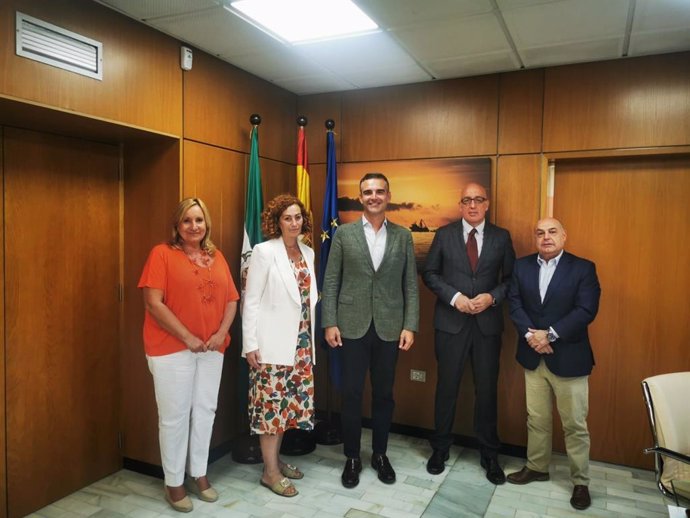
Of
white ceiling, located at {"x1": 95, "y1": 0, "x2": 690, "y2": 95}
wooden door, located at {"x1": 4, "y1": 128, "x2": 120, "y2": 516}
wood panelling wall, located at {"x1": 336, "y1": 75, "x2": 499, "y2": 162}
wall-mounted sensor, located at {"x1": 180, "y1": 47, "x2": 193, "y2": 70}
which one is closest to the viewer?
white ceiling, located at {"x1": 95, "y1": 0, "x2": 690, "y2": 95}

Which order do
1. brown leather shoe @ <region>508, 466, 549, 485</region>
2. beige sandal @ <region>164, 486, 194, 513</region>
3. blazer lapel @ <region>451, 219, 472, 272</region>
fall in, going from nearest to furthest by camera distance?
1. beige sandal @ <region>164, 486, 194, 513</region>
2. brown leather shoe @ <region>508, 466, 549, 485</region>
3. blazer lapel @ <region>451, 219, 472, 272</region>

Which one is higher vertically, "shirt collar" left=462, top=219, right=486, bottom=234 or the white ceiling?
the white ceiling

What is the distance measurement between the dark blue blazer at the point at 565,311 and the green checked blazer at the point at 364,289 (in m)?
0.66

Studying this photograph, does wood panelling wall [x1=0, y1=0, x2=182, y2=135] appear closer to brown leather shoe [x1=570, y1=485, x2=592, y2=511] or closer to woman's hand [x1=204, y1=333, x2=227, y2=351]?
woman's hand [x1=204, y1=333, x2=227, y2=351]

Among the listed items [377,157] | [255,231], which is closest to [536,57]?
[377,157]

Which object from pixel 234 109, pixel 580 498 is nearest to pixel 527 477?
pixel 580 498

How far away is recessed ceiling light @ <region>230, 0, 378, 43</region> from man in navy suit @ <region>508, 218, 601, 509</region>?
154 centimetres

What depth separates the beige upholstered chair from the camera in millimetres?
2193

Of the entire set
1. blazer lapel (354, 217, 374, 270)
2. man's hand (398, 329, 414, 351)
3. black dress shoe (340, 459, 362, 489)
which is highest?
blazer lapel (354, 217, 374, 270)

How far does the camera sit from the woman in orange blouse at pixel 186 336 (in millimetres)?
2787

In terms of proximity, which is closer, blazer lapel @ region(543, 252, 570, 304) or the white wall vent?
the white wall vent

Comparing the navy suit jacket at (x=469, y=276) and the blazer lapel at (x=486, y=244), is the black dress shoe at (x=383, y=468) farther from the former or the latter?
the blazer lapel at (x=486, y=244)

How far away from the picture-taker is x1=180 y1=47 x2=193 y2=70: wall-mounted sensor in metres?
3.15

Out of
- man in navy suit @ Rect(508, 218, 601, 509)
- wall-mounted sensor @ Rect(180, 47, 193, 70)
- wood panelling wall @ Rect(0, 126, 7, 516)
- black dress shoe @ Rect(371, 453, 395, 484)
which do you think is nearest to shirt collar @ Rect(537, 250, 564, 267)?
man in navy suit @ Rect(508, 218, 601, 509)
